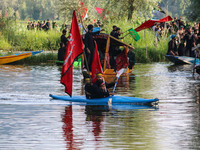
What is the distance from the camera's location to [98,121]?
37.4 feet

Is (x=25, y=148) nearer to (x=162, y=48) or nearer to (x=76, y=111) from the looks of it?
(x=76, y=111)

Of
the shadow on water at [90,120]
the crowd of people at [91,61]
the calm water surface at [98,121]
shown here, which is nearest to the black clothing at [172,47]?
the crowd of people at [91,61]

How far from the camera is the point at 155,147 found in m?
8.73

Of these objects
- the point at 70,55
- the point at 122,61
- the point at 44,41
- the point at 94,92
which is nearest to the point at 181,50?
the point at 122,61

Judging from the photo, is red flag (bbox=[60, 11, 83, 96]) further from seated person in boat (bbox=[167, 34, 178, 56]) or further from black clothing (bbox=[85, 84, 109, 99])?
seated person in boat (bbox=[167, 34, 178, 56])

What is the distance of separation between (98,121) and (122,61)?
12.8 meters

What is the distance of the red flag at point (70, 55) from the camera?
1368 cm

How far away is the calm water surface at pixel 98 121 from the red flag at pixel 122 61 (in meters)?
4.74

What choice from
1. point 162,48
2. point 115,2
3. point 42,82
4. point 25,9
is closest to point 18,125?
point 42,82

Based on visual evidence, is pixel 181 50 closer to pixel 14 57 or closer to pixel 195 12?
pixel 14 57

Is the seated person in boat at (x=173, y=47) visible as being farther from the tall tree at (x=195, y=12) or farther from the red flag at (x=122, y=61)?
the tall tree at (x=195, y=12)

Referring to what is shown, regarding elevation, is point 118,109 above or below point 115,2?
below

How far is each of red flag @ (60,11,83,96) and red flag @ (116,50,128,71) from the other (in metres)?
9.95

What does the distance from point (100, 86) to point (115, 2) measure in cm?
2731
